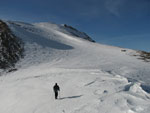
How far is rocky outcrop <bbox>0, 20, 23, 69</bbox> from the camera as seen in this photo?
88.3 ft

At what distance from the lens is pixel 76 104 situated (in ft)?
33.4

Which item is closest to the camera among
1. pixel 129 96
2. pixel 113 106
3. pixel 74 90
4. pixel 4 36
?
pixel 113 106

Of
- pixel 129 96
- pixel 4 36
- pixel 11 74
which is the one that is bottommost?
pixel 11 74

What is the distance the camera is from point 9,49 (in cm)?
3062

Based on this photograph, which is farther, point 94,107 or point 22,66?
point 22,66

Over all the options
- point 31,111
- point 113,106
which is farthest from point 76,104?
point 31,111

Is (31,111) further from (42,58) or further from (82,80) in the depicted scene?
(42,58)

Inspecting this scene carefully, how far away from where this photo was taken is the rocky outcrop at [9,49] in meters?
26.9

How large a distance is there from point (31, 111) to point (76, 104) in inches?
134

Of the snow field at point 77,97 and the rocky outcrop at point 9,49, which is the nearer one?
the snow field at point 77,97

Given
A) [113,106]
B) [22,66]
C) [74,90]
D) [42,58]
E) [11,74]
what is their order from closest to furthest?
[113,106] → [74,90] → [11,74] → [22,66] → [42,58]

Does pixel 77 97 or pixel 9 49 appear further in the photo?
pixel 9 49

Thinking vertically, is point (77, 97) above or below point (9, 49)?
below

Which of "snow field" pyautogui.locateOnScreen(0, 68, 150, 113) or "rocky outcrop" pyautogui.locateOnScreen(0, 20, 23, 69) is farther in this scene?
"rocky outcrop" pyautogui.locateOnScreen(0, 20, 23, 69)
